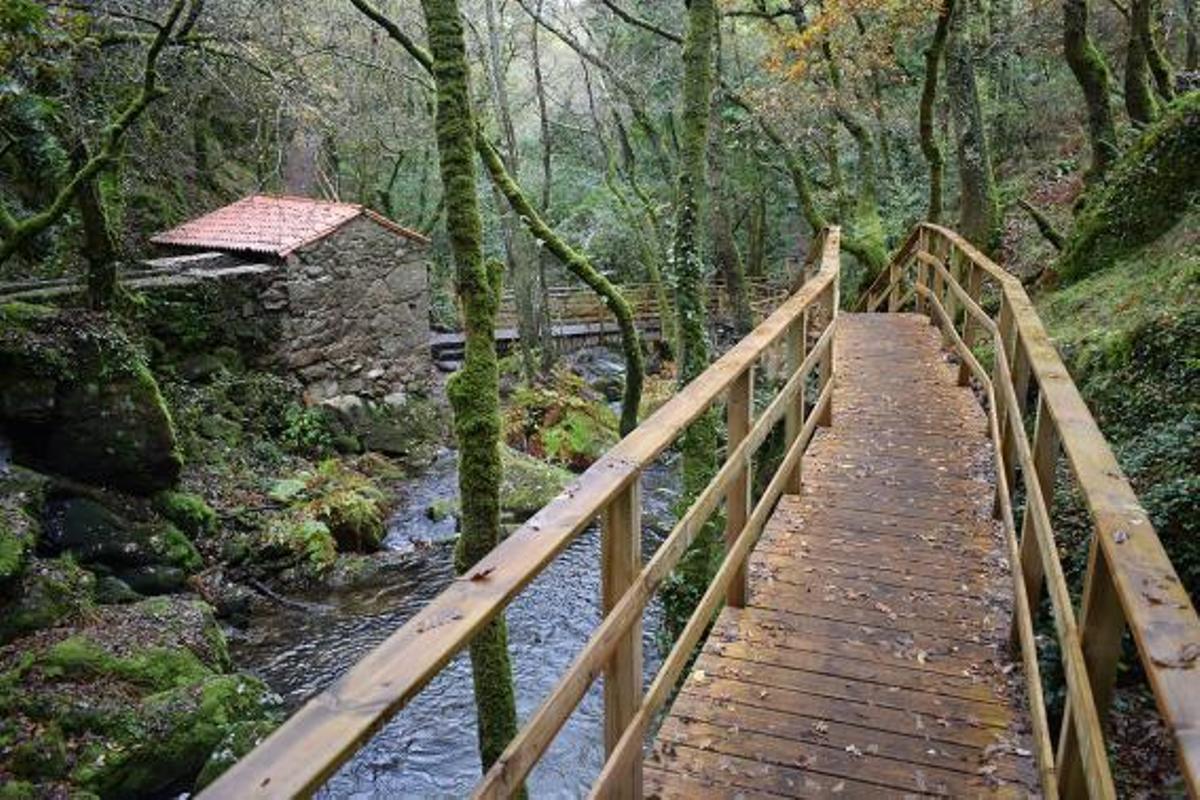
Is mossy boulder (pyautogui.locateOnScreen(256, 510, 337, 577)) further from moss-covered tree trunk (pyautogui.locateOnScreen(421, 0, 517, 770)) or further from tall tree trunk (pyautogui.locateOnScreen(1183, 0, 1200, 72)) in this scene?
tall tree trunk (pyautogui.locateOnScreen(1183, 0, 1200, 72))

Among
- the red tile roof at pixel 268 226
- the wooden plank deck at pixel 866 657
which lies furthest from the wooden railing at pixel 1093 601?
the red tile roof at pixel 268 226

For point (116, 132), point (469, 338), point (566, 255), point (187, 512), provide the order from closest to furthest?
point (469, 338)
point (116, 132)
point (187, 512)
point (566, 255)

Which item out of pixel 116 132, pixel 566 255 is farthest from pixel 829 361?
pixel 116 132

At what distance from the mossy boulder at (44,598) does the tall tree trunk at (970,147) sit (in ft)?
37.7

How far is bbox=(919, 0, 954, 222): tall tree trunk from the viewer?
486 inches

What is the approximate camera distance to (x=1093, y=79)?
11.0m

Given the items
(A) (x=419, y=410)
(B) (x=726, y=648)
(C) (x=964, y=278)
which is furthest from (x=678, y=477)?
(B) (x=726, y=648)

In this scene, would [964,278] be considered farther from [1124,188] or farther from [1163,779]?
[1163,779]

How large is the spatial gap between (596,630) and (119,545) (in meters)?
8.94

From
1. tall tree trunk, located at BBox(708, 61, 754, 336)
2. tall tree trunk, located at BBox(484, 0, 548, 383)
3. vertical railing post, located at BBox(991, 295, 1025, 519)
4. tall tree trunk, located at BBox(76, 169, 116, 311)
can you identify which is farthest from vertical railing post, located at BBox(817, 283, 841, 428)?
tall tree trunk, located at BBox(484, 0, 548, 383)

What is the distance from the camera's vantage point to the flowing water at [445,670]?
745cm

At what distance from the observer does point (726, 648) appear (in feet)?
13.0

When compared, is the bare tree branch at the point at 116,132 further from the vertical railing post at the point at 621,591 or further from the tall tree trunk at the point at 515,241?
the tall tree trunk at the point at 515,241

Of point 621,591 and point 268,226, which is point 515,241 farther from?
point 621,591
